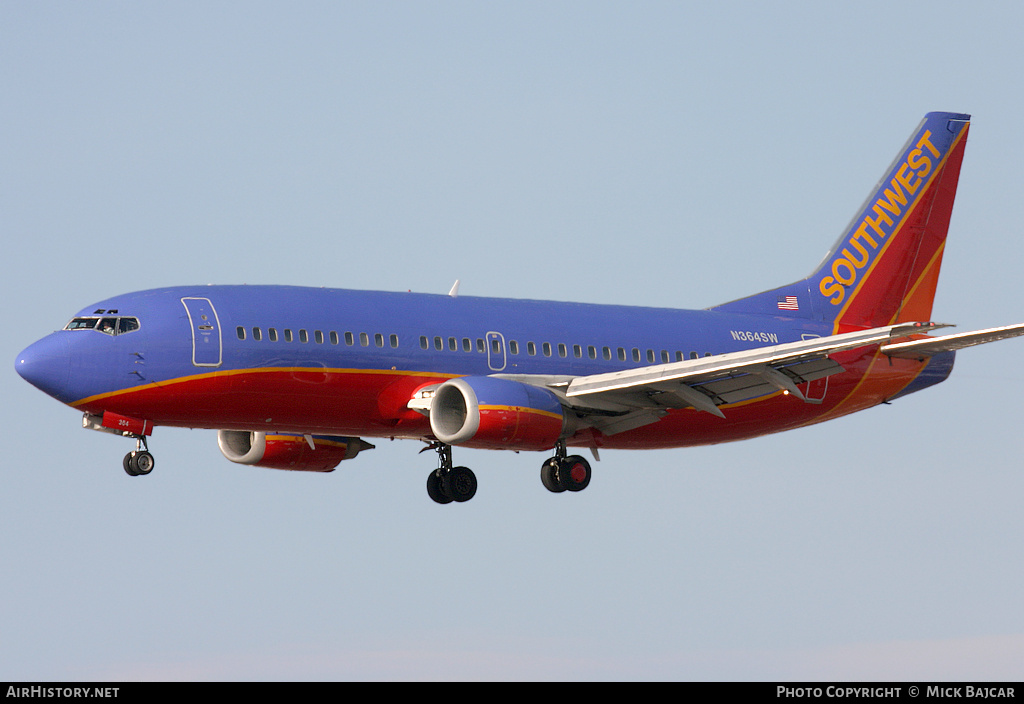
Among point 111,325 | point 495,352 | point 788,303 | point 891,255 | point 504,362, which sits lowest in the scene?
point 111,325

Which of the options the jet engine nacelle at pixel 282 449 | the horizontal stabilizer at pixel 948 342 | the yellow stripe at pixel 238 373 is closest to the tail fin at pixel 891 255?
the horizontal stabilizer at pixel 948 342

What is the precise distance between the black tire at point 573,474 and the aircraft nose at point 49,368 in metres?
14.0

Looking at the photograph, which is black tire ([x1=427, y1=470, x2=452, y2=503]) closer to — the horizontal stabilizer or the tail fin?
the tail fin

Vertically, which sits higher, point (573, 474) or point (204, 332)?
point (204, 332)

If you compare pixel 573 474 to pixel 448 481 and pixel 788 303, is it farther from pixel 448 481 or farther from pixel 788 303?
pixel 788 303

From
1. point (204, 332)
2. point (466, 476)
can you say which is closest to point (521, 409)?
point (466, 476)

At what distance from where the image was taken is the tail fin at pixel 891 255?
56281 millimetres

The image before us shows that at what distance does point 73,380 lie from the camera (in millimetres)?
42344

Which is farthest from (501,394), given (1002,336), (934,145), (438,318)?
(934,145)

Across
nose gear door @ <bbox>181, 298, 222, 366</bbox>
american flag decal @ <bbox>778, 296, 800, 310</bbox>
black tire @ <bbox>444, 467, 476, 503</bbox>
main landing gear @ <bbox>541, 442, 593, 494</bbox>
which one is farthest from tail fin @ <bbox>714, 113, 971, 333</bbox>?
nose gear door @ <bbox>181, 298, 222, 366</bbox>

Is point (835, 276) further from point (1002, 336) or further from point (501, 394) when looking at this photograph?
point (501, 394)

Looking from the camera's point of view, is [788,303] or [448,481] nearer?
[448,481]

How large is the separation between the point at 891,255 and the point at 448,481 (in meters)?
17.5

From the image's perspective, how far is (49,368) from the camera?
42.3 metres
